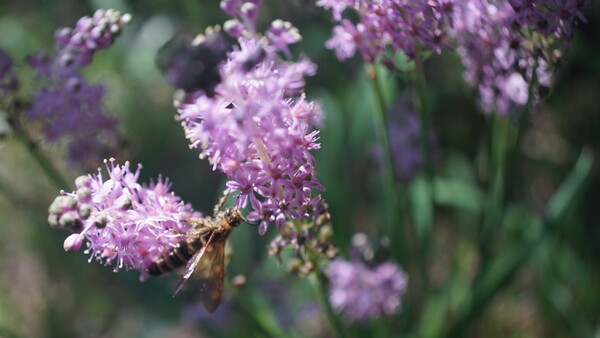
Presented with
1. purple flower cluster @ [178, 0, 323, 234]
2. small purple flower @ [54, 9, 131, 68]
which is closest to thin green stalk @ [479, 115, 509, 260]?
purple flower cluster @ [178, 0, 323, 234]

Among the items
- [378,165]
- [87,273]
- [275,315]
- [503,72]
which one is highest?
[503,72]

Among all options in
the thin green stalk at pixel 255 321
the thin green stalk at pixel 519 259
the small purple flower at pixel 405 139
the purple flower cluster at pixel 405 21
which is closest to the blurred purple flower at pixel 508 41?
the purple flower cluster at pixel 405 21

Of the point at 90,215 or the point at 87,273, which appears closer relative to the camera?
the point at 90,215

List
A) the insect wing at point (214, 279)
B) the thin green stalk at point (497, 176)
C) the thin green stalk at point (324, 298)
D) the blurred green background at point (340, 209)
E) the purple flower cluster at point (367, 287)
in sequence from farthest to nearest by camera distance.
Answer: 1. the blurred green background at point (340, 209)
2. the purple flower cluster at point (367, 287)
3. the thin green stalk at point (497, 176)
4. the thin green stalk at point (324, 298)
5. the insect wing at point (214, 279)

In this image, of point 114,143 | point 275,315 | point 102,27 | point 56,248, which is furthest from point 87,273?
point 102,27

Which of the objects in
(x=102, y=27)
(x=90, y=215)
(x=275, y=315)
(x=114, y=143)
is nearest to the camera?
(x=90, y=215)

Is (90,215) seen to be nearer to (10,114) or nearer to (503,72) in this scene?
(10,114)

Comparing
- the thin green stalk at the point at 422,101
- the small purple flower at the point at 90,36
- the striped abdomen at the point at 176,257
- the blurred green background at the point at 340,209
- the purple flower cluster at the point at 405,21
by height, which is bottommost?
the blurred green background at the point at 340,209

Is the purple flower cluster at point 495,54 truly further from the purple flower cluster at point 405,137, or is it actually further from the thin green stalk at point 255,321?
the thin green stalk at point 255,321
